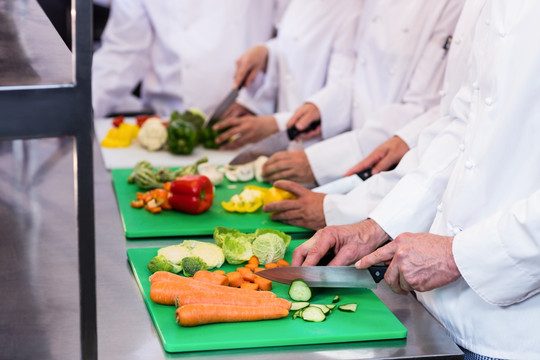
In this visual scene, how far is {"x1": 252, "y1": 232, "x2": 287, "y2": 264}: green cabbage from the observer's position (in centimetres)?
173

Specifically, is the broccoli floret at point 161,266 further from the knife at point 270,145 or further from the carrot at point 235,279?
the knife at point 270,145

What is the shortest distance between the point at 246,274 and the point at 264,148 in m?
1.04

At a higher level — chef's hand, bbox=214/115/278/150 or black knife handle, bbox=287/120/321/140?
black knife handle, bbox=287/120/321/140

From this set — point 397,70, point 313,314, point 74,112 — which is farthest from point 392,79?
point 74,112

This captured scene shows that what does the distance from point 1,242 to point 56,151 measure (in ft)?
2.71

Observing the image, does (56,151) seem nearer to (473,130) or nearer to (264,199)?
(264,199)

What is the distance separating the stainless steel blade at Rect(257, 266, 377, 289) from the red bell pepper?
54 cm

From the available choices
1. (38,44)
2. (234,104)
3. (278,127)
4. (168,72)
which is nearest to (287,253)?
(38,44)

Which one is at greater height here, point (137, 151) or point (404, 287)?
point (404, 287)

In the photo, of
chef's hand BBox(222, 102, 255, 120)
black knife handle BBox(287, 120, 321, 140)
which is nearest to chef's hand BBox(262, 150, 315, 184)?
black knife handle BBox(287, 120, 321, 140)

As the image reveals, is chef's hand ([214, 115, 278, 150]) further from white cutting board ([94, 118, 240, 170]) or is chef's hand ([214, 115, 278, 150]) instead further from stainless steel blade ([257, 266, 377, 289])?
stainless steel blade ([257, 266, 377, 289])

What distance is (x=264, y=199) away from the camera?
2186 mm

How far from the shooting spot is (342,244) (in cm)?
172

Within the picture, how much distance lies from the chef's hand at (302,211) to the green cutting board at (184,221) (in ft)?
0.07
